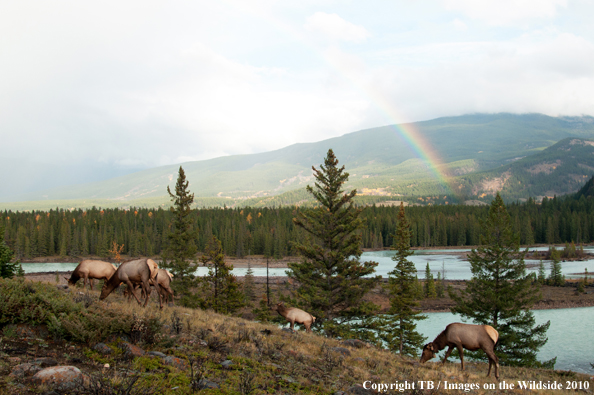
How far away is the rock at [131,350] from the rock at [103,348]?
27 cm

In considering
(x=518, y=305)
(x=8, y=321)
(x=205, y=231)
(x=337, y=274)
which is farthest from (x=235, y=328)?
(x=205, y=231)

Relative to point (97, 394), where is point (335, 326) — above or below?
below

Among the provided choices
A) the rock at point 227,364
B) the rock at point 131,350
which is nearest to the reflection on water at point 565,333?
the rock at point 227,364

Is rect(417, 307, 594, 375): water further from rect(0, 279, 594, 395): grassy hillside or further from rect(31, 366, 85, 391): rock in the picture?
rect(31, 366, 85, 391): rock

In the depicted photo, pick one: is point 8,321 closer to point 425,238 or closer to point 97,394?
point 97,394

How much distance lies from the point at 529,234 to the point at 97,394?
163 metres

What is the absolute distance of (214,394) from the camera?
675 centimetres

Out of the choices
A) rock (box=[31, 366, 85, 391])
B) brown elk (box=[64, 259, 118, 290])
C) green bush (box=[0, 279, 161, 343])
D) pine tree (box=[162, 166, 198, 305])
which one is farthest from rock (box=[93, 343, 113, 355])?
pine tree (box=[162, 166, 198, 305])

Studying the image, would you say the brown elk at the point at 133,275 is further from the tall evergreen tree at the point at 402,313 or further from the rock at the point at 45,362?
the tall evergreen tree at the point at 402,313

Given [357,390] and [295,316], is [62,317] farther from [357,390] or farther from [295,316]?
[295,316]

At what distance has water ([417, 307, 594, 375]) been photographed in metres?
32.1

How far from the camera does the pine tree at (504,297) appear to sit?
1070 inches

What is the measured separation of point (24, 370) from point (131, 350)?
208 centimetres

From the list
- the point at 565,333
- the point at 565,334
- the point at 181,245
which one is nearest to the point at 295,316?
the point at 181,245
